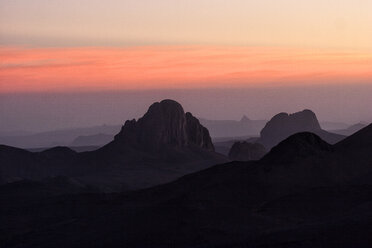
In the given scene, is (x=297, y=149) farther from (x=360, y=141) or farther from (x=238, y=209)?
(x=238, y=209)

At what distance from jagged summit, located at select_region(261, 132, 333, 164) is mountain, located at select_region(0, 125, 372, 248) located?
0.54ft

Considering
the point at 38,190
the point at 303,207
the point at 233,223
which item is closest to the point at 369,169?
the point at 303,207

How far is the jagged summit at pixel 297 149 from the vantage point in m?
128

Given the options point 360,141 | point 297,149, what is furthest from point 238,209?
point 360,141

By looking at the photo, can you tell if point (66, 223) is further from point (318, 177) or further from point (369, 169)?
point (369, 169)

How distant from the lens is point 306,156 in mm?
127875

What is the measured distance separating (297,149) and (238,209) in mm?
23913

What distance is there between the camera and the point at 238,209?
110312 mm

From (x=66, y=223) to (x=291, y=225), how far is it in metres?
40.0

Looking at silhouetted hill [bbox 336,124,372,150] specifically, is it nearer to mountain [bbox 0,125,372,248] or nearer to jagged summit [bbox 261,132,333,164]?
mountain [bbox 0,125,372,248]

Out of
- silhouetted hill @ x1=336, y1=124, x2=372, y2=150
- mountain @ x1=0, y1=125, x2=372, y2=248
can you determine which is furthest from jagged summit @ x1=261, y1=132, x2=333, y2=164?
silhouetted hill @ x1=336, y1=124, x2=372, y2=150

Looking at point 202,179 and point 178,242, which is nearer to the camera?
point 178,242

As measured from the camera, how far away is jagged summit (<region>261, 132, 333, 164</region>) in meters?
128

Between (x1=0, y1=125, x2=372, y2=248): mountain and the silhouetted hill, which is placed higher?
the silhouetted hill
